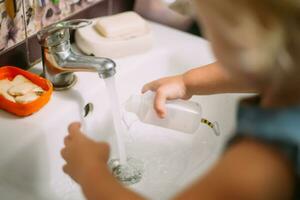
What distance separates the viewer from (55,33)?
2.49ft

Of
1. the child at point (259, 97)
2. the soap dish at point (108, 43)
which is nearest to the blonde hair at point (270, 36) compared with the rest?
the child at point (259, 97)

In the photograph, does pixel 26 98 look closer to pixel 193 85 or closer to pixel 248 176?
pixel 193 85

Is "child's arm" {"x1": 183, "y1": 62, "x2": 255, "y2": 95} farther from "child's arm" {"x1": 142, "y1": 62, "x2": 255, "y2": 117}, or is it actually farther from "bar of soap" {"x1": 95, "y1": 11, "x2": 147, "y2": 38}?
"bar of soap" {"x1": 95, "y1": 11, "x2": 147, "y2": 38}

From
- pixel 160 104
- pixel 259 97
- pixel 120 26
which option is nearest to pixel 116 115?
pixel 160 104

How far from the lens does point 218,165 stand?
467 millimetres

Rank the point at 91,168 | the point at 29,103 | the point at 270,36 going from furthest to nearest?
the point at 29,103 → the point at 91,168 → the point at 270,36

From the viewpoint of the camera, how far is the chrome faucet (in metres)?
0.76

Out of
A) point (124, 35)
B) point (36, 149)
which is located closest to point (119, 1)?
point (124, 35)

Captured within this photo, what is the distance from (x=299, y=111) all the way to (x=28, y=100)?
0.42 metres

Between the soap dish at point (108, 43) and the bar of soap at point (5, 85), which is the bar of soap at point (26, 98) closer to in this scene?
the bar of soap at point (5, 85)

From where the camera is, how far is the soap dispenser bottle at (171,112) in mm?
779

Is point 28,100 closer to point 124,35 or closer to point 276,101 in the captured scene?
point 124,35

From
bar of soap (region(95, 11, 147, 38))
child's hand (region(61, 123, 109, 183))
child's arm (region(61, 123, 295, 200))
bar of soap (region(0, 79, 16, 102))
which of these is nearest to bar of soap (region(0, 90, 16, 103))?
bar of soap (region(0, 79, 16, 102))

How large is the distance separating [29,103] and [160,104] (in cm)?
19
